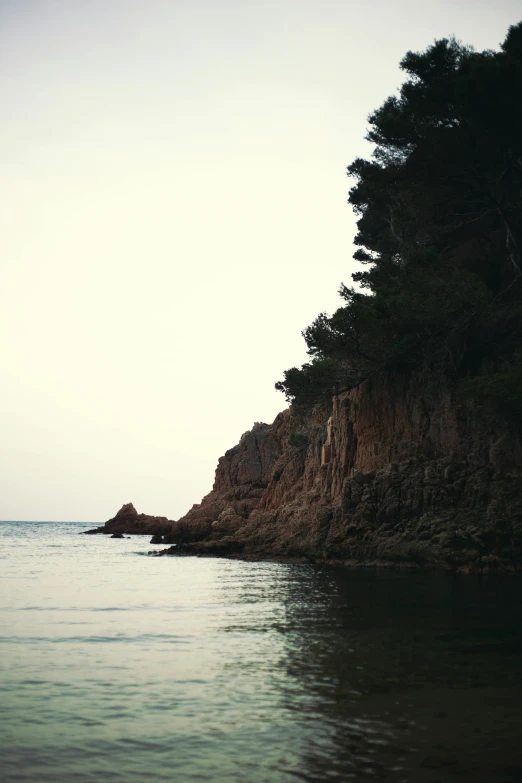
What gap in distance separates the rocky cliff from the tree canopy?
8.42ft

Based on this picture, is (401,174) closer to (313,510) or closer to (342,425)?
(342,425)

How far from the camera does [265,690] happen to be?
9.81 metres

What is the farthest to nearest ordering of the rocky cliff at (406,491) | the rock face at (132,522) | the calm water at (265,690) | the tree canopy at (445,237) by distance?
the rock face at (132,522)
the tree canopy at (445,237)
the rocky cliff at (406,491)
the calm water at (265,690)

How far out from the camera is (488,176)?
35.7m

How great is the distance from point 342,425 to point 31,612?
2892cm

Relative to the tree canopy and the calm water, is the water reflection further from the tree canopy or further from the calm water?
the tree canopy

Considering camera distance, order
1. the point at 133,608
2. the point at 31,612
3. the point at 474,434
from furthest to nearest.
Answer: the point at 474,434
the point at 133,608
the point at 31,612

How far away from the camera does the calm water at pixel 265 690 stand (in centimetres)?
676

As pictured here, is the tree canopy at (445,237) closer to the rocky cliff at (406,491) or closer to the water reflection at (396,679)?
the rocky cliff at (406,491)

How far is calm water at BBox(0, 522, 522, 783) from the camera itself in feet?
22.2

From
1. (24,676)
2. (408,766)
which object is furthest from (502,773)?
(24,676)

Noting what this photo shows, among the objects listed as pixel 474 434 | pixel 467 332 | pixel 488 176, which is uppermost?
pixel 488 176

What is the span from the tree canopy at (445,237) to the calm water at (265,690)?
61.8ft

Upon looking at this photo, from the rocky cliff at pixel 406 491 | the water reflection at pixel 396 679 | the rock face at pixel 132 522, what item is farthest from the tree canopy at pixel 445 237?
the rock face at pixel 132 522
